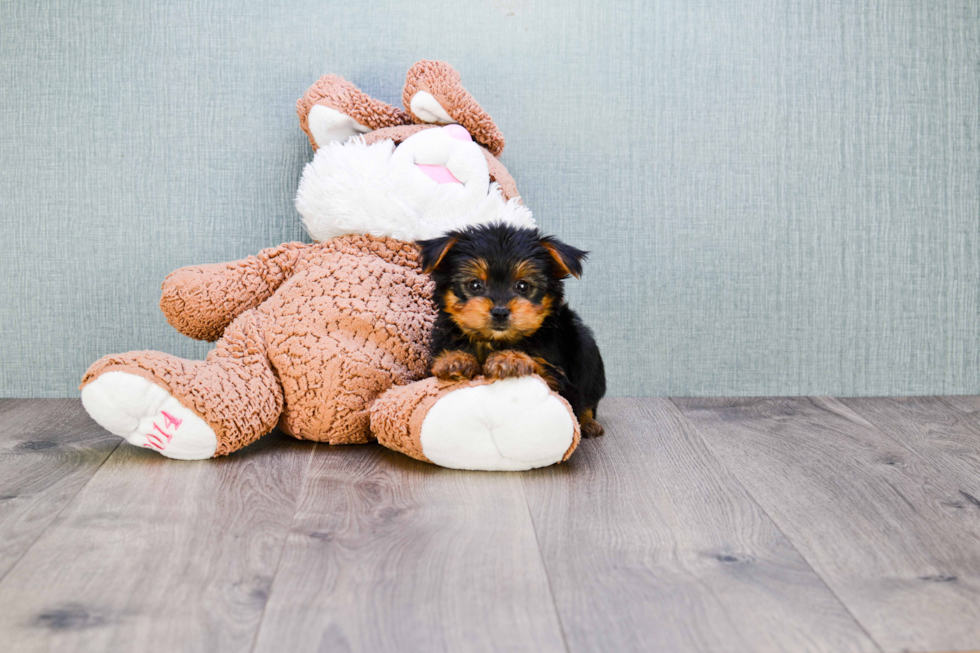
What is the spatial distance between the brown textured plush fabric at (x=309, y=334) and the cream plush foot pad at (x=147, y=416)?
46mm

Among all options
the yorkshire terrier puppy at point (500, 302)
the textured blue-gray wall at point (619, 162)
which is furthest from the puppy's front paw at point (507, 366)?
the textured blue-gray wall at point (619, 162)

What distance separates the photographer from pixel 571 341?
184cm

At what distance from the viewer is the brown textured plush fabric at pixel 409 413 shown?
165cm

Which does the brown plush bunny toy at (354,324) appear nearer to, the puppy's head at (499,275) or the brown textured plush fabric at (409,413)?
the brown textured plush fabric at (409,413)

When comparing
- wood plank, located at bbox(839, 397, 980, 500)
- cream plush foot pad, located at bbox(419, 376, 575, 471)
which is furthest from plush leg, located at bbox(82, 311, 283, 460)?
wood plank, located at bbox(839, 397, 980, 500)

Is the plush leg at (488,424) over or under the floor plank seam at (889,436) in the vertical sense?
over

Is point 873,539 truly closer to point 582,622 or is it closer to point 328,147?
point 582,622

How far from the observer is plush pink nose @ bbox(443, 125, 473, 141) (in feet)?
6.54

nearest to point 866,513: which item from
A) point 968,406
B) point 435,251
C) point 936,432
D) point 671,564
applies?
point 671,564

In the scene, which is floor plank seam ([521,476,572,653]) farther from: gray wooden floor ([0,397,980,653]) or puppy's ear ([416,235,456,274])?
puppy's ear ([416,235,456,274])

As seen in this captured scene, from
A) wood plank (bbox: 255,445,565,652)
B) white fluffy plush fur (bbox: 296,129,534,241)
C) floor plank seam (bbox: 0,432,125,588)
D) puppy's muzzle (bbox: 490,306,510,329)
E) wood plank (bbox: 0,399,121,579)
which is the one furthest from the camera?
white fluffy plush fur (bbox: 296,129,534,241)

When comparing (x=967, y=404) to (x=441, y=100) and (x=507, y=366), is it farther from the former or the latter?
(x=441, y=100)

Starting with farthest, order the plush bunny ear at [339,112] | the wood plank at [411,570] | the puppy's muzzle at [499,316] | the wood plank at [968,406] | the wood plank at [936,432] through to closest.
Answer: the wood plank at [968,406] → the plush bunny ear at [339,112] → the wood plank at [936,432] → the puppy's muzzle at [499,316] → the wood plank at [411,570]

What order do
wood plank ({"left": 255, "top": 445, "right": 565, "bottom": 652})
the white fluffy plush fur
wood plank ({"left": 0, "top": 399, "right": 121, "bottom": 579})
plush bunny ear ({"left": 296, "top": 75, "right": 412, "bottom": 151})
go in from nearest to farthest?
wood plank ({"left": 255, "top": 445, "right": 565, "bottom": 652}), wood plank ({"left": 0, "top": 399, "right": 121, "bottom": 579}), the white fluffy plush fur, plush bunny ear ({"left": 296, "top": 75, "right": 412, "bottom": 151})
